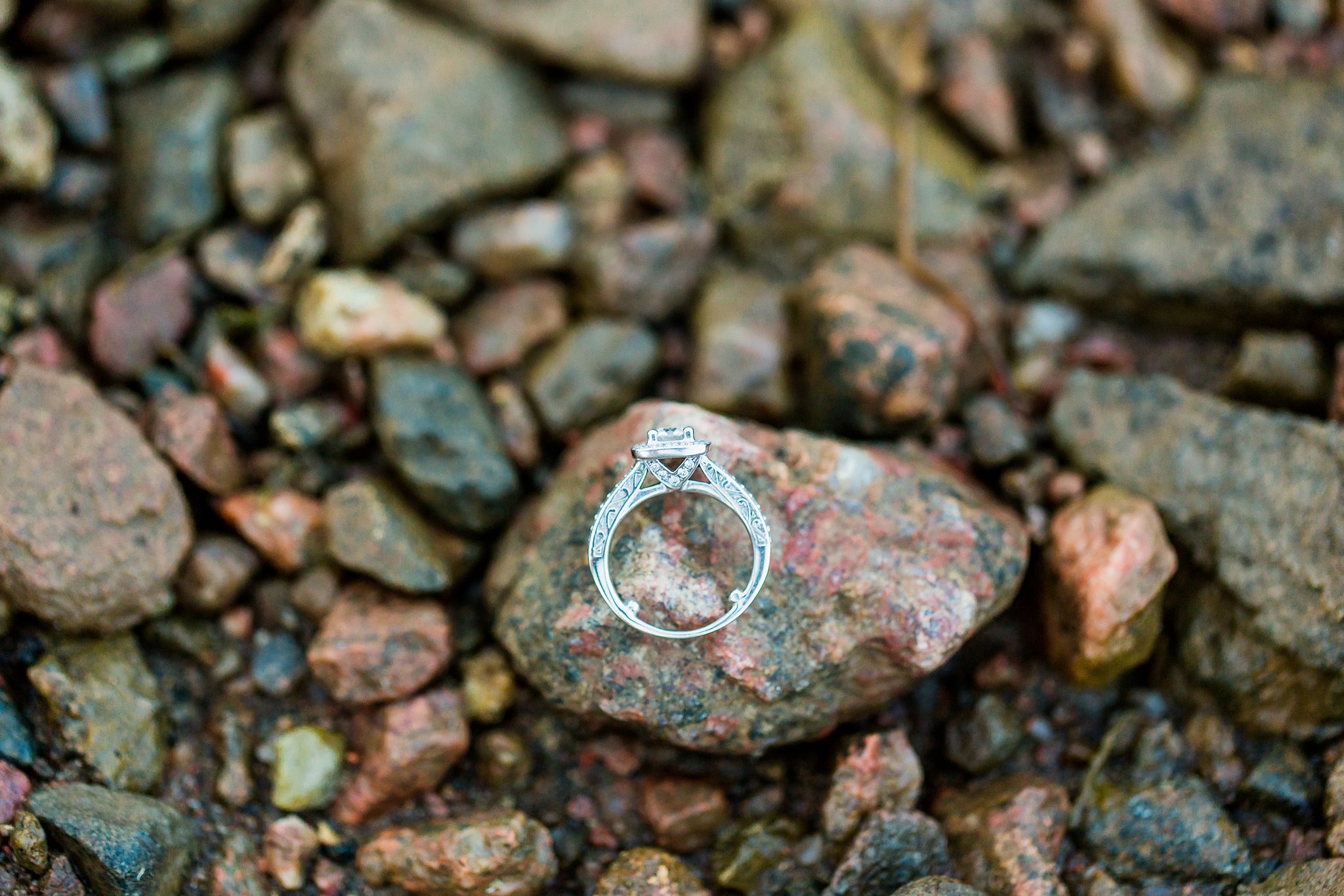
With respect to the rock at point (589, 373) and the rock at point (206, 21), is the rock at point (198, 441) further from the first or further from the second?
the rock at point (206, 21)

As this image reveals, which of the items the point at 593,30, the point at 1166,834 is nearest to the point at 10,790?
the point at 593,30

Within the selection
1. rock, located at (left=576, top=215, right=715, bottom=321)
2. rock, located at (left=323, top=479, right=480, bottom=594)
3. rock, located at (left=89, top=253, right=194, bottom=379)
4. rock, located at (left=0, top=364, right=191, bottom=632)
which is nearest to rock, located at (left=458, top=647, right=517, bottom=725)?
rock, located at (left=323, top=479, right=480, bottom=594)

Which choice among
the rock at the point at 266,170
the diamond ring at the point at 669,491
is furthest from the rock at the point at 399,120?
the diamond ring at the point at 669,491

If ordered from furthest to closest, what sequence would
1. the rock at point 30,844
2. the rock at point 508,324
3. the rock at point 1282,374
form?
the rock at point 508,324
the rock at point 1282,374
the rock at point 30,844

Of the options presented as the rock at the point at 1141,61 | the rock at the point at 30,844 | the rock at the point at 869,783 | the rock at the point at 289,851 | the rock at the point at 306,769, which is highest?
the rock at the point at 1141,61

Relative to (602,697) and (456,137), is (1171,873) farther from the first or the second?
(456,137)

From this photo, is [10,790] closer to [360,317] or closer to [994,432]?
[360,317]

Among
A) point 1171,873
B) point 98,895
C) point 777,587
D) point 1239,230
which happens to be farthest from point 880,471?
point 98,895
